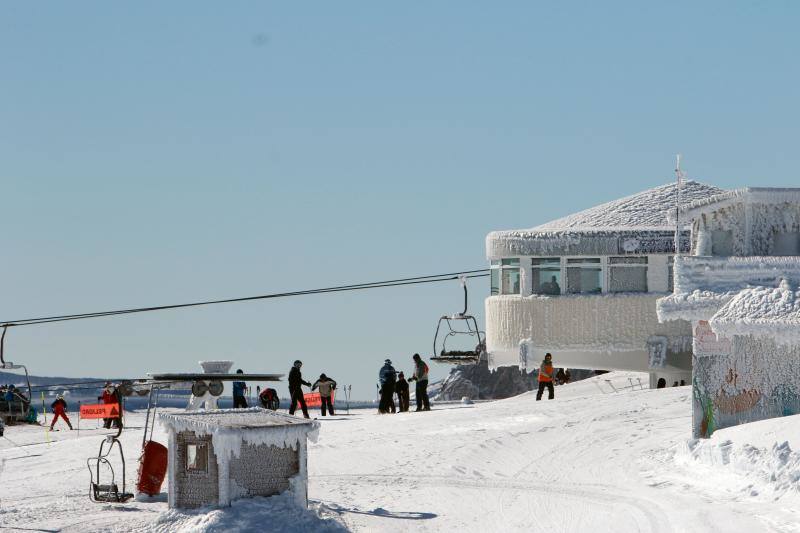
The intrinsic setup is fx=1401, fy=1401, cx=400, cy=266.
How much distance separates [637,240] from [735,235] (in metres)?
9.08

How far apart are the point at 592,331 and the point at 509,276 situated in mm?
2997

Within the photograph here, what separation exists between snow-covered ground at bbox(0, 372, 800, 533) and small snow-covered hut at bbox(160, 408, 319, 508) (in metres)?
0.33

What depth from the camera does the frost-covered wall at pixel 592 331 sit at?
127ft

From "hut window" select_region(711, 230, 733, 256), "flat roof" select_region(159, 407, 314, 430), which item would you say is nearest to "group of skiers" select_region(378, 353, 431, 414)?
"hut window" select_region(711, 230, 733, 256)

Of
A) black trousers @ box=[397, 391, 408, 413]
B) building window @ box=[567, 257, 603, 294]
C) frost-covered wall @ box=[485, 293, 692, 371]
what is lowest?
black trousers @ box=[397, 391, 408, 413]

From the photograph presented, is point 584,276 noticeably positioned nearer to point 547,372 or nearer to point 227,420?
point 547,372

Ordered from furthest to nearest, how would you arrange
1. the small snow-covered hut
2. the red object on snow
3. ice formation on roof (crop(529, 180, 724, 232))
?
ice formation on roof (crop(529, 180, 724, 232))
the red object on snow
the small snow-covered hut

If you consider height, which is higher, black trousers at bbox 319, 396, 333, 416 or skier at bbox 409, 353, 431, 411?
skier at bbox 409, 353, 431, 411

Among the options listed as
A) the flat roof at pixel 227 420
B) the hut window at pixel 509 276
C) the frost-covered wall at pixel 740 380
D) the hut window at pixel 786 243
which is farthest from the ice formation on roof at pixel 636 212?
the flat roof at pixel 227 420

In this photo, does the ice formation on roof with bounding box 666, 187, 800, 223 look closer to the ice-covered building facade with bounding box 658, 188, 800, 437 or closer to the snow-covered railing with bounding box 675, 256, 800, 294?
the ice-covered building facade with bounding box 658, 188, 800, 437

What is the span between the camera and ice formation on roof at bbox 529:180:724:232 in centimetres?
4045

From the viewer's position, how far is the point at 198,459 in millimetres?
22234

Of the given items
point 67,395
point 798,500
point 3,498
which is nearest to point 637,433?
point 798,500

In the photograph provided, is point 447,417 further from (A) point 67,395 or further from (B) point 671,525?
(A) point 67,395
